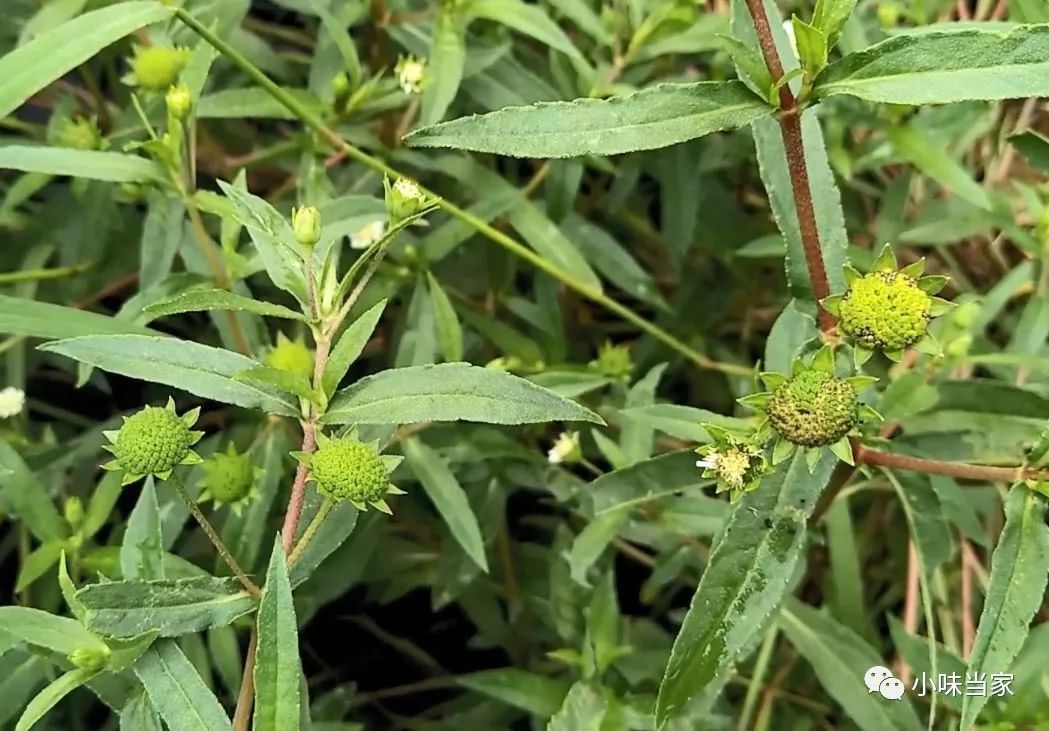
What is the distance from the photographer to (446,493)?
1013 mm

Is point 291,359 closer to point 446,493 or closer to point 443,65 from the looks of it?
point 446,493

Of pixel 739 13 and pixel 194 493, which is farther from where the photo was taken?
pixel 194 493

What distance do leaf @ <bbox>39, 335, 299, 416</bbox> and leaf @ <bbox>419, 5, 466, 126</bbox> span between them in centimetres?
41


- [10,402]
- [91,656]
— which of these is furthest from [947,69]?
[10,402]

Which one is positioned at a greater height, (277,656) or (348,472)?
(348,472)

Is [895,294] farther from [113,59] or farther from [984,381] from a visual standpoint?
[113,59]

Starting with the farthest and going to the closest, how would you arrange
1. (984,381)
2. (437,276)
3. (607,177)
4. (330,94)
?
1. (607,177)
2. (437,276)
3. (330,94)
4. (984,381)

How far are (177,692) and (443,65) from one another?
651mm

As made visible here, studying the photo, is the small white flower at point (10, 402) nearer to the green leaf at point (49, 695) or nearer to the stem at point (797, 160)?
the green leaf at point (49, 695)

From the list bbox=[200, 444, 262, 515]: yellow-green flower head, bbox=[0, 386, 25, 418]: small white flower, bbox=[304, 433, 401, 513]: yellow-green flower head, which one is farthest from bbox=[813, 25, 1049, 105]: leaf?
bbox=[0, 386, 25, 418]: small white flower

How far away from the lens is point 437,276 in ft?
4.25

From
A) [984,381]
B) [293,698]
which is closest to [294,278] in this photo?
[293,698]

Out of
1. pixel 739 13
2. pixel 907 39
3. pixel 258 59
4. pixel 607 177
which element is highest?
pixel 258 59

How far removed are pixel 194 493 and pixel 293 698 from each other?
48 centimetres
